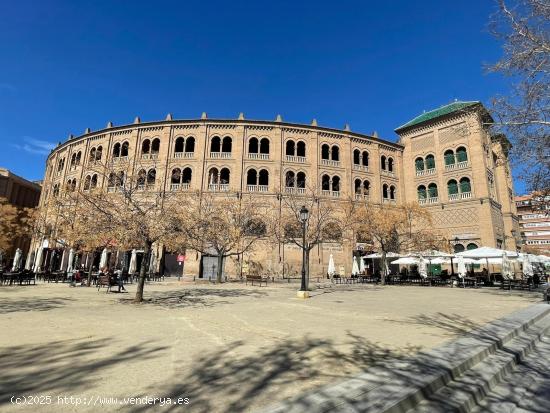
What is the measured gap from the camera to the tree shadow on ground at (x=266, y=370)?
3.39 meters

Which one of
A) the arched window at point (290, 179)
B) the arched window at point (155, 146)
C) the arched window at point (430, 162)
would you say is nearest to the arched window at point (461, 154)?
the arched window at point (430, 162)

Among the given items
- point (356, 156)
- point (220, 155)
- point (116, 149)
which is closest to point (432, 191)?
point (356, 156)

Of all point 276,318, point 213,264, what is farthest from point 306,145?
point 276,318

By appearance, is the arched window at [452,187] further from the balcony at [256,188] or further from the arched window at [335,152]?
the balcony at [256,188]

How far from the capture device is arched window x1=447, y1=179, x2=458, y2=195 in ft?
105

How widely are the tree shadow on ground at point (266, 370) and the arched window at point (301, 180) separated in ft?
87.4

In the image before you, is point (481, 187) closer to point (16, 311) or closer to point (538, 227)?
point (16, 311)

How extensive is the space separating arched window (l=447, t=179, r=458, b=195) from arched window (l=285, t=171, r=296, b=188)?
1593 centimetres

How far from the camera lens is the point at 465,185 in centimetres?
3139

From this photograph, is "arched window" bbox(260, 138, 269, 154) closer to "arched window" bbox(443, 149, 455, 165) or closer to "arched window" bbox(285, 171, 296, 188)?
"arched window" bbox(285, 171, 296, 188)

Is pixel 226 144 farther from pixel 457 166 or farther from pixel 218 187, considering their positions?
pixel 457 166

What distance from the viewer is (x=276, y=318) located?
8.35 metres

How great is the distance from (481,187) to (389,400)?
32.4 metres

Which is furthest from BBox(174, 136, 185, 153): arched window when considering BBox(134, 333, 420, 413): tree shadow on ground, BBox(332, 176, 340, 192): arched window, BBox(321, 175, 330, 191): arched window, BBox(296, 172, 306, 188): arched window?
BBox(134, 333, 420, 413): tree shadow on ground
